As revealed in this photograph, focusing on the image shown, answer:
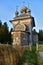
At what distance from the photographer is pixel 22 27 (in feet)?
149

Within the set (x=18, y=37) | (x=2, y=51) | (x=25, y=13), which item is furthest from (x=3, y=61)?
(x=25, y=13)

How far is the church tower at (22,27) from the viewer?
4278 cm

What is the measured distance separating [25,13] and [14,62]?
3454 cm

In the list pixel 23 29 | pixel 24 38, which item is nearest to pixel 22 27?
pixel 23 29

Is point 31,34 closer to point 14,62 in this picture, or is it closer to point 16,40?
point 16,40

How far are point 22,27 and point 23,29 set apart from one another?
678 mm

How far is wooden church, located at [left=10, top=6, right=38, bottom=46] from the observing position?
140 ft

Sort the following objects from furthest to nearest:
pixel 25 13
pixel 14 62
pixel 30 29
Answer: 1. pixel 25 13
2. pixel 30 29
3. pixel 14 62

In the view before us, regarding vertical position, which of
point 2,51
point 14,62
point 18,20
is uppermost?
point 18,20

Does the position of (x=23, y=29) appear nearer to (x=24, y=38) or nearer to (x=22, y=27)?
(x=22, y=27)

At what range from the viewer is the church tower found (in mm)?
42781

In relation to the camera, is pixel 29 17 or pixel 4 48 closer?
pixel 4 48

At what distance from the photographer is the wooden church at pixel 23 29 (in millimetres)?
42812

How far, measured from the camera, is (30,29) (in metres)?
45.3
